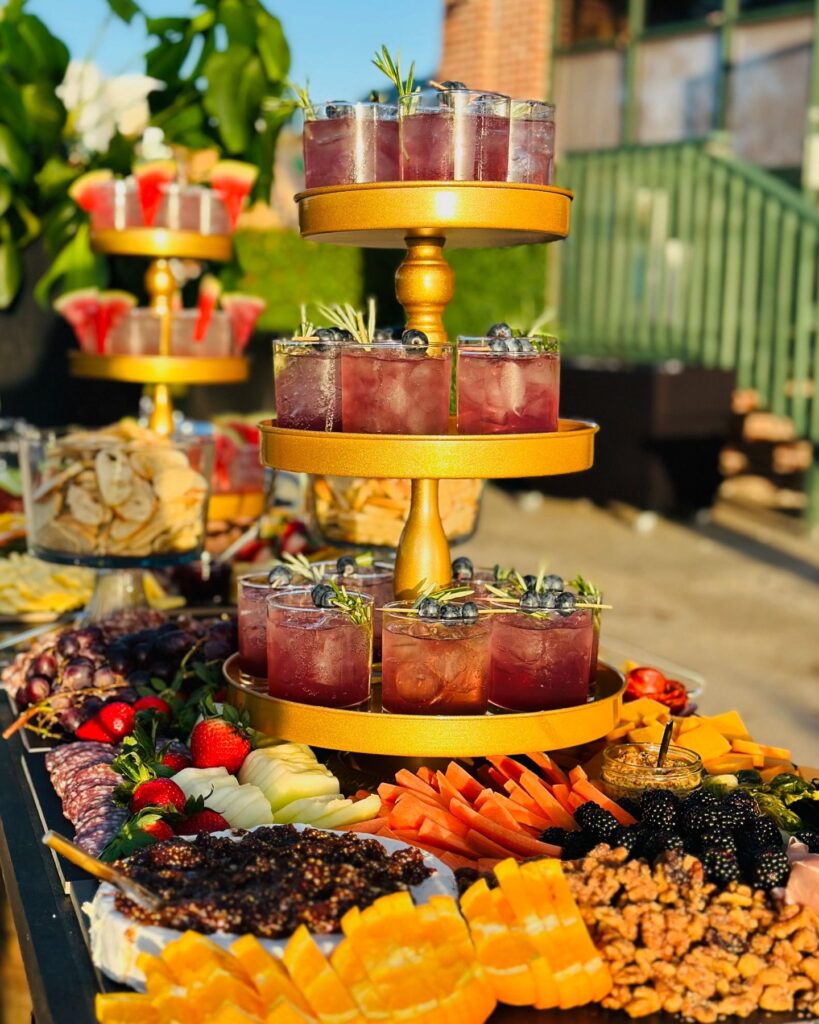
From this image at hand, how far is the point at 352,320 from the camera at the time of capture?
256 cm

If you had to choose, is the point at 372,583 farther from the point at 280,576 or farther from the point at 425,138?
the point at 425,138

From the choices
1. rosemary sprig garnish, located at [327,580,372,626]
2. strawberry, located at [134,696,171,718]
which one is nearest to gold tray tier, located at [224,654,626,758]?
rosemary sprig garnish, located at [327,580,372,626]

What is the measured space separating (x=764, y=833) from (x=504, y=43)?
12.2 meters

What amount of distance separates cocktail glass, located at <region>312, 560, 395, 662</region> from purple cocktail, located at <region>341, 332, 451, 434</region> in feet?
1.29

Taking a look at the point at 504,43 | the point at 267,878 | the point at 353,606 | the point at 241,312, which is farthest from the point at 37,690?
the point at 504,43

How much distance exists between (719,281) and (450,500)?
8.05 m

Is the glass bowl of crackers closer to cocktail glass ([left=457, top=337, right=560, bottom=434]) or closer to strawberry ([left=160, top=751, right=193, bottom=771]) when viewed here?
strawberry ([left=160, top=751, right=193, bottom=771])

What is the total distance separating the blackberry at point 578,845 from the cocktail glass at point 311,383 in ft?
2.79

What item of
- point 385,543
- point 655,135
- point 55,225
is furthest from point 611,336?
point 385,543

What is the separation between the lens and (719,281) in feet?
36.2

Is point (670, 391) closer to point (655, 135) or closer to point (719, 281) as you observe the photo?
point (719, 281)

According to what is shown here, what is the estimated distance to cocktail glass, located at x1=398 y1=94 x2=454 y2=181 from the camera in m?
2.41

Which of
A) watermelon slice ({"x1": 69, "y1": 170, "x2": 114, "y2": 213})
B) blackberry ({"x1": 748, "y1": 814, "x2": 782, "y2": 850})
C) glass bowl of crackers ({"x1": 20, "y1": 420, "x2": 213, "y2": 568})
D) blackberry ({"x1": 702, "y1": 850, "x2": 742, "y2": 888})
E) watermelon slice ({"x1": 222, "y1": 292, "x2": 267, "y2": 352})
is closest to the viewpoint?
blackberry ({"x1": 702, "y1": 850, "x2": 742, "y2": 888})

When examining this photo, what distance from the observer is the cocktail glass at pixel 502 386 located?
2412 millimetres
